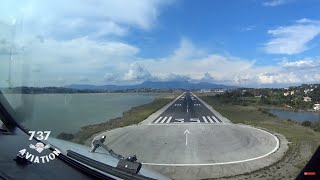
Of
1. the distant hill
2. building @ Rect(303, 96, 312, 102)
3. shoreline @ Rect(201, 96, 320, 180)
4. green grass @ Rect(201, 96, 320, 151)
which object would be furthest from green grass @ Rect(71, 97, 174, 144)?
building @ Rect(303, 96, 312, 102)

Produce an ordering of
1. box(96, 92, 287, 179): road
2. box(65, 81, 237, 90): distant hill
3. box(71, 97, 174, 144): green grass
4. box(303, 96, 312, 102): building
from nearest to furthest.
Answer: box(303, 96, 312, 102): building, box(96, 92, 287, 179): road, box(65, 81, 237, 90): distant hill, box(71, 97, 174, 144): green grass

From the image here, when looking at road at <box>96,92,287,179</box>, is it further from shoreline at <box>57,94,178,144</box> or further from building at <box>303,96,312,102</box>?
building at <box>303,96,312,102</box>

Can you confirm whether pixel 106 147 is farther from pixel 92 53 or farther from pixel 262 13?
pixel 262 13

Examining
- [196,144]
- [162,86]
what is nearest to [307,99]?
[196,144]

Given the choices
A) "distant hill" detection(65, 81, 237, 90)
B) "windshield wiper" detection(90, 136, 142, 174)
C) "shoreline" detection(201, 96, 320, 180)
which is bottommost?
"windshield wiper" detection(90, 136, 142, 174)

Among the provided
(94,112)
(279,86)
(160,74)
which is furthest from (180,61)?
(94,112)

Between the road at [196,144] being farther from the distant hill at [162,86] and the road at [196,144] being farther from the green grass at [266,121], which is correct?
the distant hill at [162,86]

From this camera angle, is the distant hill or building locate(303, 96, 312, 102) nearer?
building locate(303, 96, 312, 102)
